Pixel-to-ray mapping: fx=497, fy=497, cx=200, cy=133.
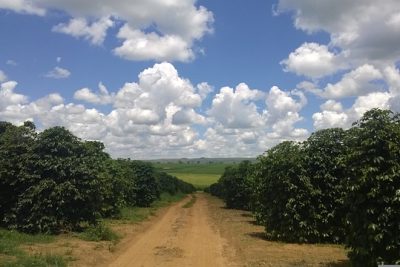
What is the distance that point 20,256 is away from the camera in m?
15.0

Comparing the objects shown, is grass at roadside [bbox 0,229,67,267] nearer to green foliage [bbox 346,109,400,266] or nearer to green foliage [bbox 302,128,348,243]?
green foliage [bbox 346,109,400,266]

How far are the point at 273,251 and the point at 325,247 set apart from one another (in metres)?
2.47

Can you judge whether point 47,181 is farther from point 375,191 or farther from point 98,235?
point 375,191

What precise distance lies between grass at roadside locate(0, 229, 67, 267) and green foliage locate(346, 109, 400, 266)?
8.48 meters

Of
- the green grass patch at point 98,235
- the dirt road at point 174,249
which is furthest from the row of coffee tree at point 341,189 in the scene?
the green grass patch at point 98,235

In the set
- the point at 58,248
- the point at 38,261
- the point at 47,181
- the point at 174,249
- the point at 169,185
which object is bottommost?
the point at 169,185

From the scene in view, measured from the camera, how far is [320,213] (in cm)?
2023

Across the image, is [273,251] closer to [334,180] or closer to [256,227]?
[334,180]

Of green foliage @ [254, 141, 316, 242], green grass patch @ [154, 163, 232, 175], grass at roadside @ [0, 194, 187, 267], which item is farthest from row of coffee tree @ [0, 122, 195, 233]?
green grass patch @ [154, 163, 232, 175]

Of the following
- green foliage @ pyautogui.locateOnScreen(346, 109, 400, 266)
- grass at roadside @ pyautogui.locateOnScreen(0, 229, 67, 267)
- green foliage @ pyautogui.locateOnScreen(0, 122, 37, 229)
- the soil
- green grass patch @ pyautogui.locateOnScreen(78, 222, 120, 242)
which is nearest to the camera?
green foliage @ pyautogui.locateOnScreen(346, 109, 400, 266)

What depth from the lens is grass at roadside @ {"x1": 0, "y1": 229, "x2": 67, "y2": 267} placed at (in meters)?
14.0

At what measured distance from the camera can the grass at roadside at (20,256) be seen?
14.0 metres

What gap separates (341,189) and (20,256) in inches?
483

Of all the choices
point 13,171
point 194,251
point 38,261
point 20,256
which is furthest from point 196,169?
point 38,261
